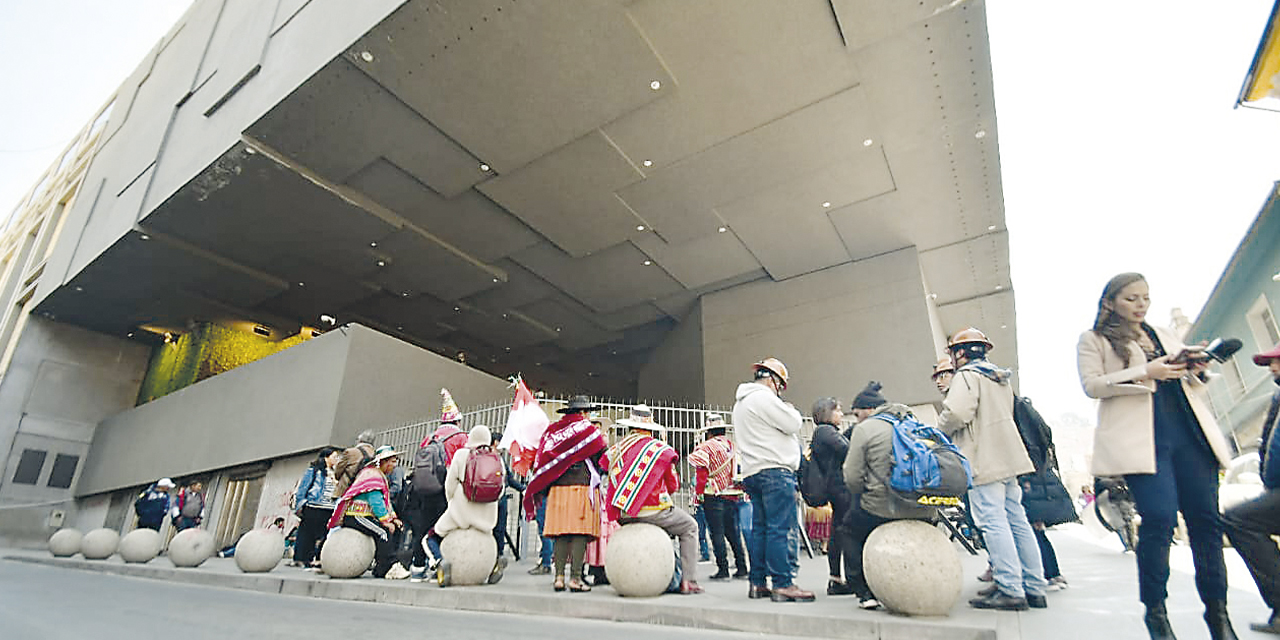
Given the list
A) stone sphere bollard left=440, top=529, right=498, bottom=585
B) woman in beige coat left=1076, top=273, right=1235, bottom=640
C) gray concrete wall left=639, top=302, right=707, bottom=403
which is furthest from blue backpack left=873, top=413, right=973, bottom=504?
gray concrete wall left=639, top=302, right=707, bottom=403

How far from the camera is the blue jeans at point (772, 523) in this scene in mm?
4156

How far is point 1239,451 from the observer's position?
736 inches

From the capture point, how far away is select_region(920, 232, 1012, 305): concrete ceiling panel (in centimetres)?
1420

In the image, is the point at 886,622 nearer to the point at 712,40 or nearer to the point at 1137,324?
the point at 1137,324

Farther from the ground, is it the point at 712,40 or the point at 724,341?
the point at 712,40

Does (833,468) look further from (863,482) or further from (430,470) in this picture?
(430,470)

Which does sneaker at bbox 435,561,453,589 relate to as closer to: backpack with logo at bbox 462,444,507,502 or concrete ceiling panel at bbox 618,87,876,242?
backpack with logo at bbox 462,444,507,502

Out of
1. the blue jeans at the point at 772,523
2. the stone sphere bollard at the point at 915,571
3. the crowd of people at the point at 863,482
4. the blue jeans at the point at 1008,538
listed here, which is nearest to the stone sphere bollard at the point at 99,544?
the crowd of people at the point at 863,482

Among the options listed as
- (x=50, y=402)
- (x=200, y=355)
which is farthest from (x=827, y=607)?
(x=50, y=402)

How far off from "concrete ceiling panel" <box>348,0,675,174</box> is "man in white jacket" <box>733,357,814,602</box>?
21.4 feet

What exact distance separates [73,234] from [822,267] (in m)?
21.9

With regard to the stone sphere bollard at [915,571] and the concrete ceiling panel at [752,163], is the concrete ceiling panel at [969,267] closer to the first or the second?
the concrete ceiling panel at [752,163]

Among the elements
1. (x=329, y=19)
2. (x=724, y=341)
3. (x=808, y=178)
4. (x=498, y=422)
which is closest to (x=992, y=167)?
(x=808, y=178)

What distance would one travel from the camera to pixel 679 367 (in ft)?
61.6
